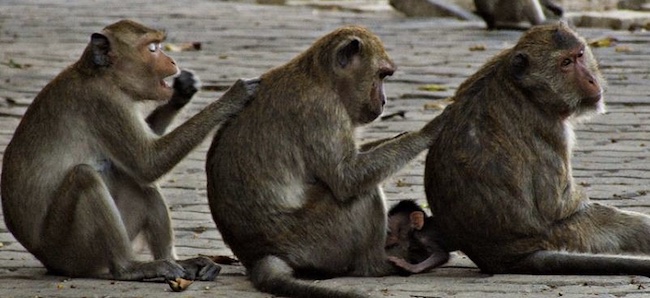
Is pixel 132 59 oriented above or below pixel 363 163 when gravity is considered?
above

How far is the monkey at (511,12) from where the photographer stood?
1656 cm

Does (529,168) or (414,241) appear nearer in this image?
(529,168)

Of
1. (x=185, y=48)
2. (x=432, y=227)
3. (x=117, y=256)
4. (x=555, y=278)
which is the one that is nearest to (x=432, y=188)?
(x=432, y=227)

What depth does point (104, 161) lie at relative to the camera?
7.37 meters

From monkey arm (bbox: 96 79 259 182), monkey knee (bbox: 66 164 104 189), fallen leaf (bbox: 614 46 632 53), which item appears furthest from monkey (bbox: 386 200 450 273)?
fallen leaf (bbox: 614 46 632 53)

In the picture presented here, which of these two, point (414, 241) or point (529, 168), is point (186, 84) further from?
point (529, 168)

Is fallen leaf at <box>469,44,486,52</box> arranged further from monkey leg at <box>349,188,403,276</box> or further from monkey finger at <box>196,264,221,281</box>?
monkey finger at <box>196,264,221,281</box>

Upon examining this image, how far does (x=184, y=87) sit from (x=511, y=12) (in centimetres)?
968

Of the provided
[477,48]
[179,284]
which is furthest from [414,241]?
[477,48]

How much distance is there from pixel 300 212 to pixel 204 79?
6.75 metres

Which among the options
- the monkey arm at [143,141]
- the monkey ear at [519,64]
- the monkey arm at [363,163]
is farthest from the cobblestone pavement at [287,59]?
the monkey ear at [519,64]

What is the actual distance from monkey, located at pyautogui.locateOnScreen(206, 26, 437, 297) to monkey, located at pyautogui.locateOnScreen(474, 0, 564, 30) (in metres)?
9.55

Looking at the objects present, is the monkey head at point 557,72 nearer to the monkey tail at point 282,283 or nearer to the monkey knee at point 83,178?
the monkey tail at point 282,283

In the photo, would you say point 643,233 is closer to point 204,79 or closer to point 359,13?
point 204,79
